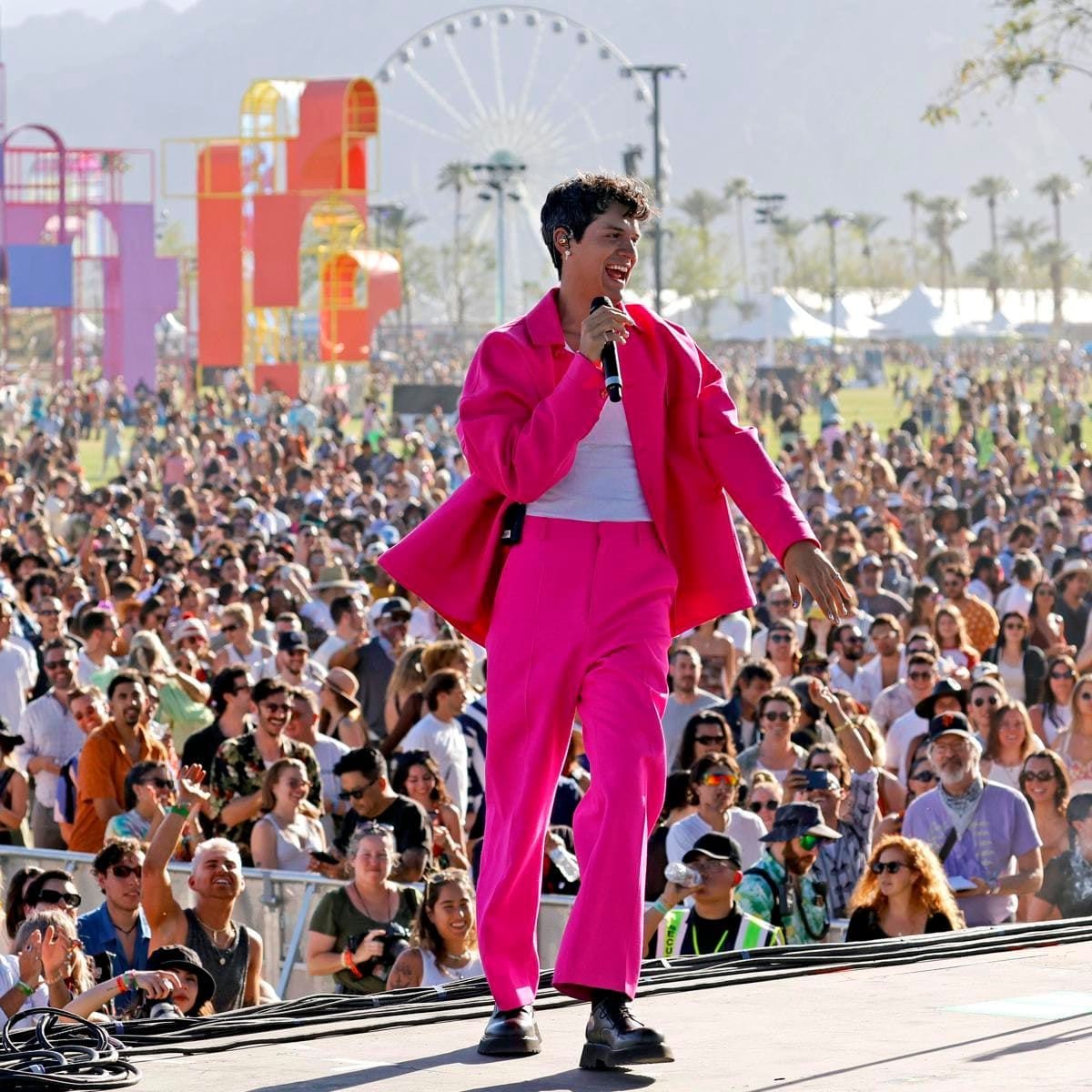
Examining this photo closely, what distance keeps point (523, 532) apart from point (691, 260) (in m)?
134

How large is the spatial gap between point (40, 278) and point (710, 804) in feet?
161

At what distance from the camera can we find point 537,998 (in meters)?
5.09

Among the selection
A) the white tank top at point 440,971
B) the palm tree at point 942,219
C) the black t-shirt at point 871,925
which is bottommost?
the white tank top at point 440,971

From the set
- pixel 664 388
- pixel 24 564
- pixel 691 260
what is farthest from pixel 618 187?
pixel 691 260

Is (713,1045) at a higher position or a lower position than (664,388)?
lower

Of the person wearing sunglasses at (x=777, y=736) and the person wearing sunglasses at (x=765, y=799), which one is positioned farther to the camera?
the person wearing sunglasses at (x=777, y=736)

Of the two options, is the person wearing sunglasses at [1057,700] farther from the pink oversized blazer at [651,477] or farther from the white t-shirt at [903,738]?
the pink oversized blazer at [651,477]

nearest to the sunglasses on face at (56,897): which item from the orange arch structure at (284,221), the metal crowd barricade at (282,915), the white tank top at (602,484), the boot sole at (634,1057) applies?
the metal crowd barricade at (282,915)

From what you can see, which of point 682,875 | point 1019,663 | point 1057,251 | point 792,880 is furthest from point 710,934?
point 1057,251

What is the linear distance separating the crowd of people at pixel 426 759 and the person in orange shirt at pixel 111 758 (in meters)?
0.01

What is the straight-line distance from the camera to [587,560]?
4613 millimetres

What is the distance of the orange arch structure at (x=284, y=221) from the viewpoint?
158 feet

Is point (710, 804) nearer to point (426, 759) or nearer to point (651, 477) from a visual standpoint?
point (426, 759)

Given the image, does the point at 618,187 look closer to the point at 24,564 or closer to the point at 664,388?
the point at 664,388
